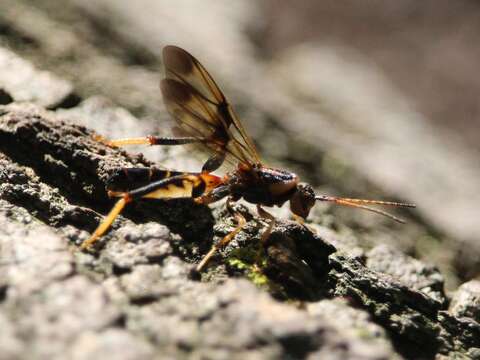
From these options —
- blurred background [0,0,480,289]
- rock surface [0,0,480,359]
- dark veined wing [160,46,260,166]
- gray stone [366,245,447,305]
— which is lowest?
rock surface [0,0,480,359]

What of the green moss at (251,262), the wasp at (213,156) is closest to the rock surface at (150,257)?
the green moss at (251,262)

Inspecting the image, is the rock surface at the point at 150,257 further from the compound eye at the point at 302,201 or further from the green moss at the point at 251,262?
the compound eye at the point at 302,201

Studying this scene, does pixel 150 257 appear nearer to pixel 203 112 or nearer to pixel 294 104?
pixel 203 112

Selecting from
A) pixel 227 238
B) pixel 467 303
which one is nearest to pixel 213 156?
pixel 227 238

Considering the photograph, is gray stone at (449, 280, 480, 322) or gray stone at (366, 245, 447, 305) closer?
gray stone at (449, 280, 480, 322)

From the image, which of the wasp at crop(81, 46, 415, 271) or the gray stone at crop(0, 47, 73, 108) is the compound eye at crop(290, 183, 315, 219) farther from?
the gray stone at crop(0, 47, 73, 108)

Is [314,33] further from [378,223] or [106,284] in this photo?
[106,284]

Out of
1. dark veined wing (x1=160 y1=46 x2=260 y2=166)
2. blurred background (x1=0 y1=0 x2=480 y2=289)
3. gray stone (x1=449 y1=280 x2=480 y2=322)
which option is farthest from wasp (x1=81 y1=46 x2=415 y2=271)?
gray stone (x1=449 y1=280 x2=480 y2=322)
